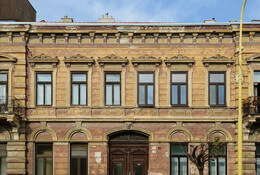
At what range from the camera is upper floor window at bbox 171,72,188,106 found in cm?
2894

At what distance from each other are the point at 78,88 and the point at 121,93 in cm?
238

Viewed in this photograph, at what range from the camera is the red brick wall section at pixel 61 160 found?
28438 millimetres

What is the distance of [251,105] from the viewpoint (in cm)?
2756

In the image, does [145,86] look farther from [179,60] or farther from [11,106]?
[11,106]

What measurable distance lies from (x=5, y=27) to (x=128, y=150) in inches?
372

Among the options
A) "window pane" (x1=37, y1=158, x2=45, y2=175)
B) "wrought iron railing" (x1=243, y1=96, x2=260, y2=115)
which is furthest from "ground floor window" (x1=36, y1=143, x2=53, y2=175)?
"wrought iron railing" (x1=243, y1=96, x2=260, y2=115)

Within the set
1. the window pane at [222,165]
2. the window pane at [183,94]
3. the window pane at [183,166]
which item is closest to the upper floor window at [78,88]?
the window pane at [183,94]

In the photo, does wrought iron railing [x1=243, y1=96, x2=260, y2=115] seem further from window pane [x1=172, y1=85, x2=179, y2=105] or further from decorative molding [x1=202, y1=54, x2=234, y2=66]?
window pane [x1=172, y1=85, x2=179, y2=105]

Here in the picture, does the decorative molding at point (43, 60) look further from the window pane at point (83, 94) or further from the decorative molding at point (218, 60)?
the decorative molding at point (218, 60)

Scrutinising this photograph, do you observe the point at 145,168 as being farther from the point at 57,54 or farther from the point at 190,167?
the point at 57,54

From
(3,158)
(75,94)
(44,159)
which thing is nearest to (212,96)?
(75,94)

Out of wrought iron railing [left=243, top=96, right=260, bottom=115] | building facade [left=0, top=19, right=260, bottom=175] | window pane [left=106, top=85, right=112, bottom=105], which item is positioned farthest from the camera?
window pane [left=106, top=85, right=112, bottom=105]

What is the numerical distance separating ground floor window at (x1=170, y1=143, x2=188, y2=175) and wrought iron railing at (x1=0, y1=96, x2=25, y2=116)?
8431mm

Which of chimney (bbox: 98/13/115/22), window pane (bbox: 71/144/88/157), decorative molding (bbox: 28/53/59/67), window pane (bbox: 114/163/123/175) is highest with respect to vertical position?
chimney (bbox: 98/13/115/22)
